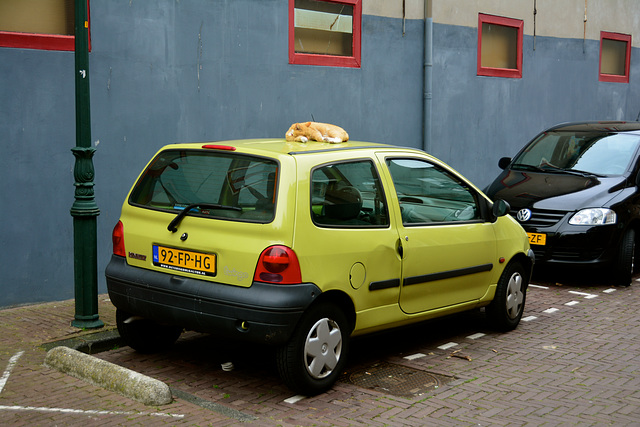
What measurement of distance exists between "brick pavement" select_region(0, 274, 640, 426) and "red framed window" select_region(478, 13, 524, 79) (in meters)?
6.52

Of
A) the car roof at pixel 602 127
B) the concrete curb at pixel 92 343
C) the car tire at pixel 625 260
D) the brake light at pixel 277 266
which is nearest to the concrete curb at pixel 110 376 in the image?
the concrete curb at pixel 92 343

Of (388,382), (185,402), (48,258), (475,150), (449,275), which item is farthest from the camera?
(475,150)

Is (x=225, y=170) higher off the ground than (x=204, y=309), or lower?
higher

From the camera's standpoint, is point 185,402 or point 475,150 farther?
point 475,150

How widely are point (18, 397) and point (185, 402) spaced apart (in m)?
1.11

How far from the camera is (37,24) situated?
7867 millimetres

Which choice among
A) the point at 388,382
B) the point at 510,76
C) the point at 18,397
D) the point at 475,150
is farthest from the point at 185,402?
the point at 510,76

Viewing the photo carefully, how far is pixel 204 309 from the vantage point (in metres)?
5.30

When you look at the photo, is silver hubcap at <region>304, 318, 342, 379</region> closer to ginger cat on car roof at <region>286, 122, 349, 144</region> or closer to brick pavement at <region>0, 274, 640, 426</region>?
brick pavement at <region>0, 274, 640, 426</region>

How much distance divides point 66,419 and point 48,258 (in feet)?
11.2

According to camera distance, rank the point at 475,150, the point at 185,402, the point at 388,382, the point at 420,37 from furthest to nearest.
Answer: the point at 475,150, the point at 420,37, the point at 388,382, the point at 185,402

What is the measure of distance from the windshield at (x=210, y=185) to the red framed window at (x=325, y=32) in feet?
14.8

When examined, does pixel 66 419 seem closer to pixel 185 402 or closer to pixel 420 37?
pixel 185 402

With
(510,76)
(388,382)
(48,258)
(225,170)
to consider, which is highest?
(510,76)
